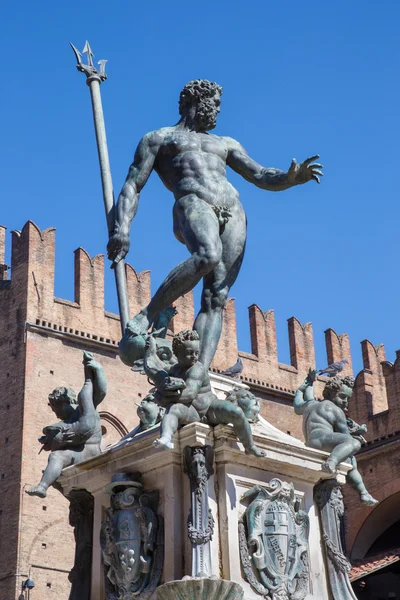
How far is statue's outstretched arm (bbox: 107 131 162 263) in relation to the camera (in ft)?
22.5

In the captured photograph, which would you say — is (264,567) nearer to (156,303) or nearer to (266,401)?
(156,303)

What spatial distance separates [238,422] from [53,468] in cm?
118

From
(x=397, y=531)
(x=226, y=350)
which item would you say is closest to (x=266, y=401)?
(x=226, y=350)

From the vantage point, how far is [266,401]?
29547mm

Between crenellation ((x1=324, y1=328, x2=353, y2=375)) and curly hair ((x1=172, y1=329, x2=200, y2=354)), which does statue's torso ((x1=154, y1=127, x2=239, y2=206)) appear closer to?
curly hair ((x1=172, y1=329, x2=200, y2=354))

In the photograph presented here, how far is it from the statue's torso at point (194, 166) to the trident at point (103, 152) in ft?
1.26

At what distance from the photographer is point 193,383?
6.16m

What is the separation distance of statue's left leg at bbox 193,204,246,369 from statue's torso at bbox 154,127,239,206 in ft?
0.54

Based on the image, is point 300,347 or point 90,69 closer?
point 90,69

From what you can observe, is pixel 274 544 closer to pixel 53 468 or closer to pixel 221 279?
pixel 53 468

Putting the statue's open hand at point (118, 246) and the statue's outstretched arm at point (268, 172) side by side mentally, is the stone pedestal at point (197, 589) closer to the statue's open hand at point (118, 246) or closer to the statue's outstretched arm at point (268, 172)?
the statue's open hand at point (118, 246)

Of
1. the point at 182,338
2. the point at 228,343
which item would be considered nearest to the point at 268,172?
the point at 182,338

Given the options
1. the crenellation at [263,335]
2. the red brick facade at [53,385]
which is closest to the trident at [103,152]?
the red brick facade at [53,385]

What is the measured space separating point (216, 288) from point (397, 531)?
69.6 ft
